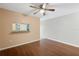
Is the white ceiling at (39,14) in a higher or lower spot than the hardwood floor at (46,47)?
higher

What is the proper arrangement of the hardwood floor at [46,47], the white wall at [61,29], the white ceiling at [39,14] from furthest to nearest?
the white wall at [61,29]
the hardwood floor at [46,47]
the white ceiling at [39,14]

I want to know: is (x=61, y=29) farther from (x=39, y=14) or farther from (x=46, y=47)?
(x=39, y=14)

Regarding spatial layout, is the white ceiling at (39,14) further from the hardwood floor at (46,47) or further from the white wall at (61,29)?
the hardwood floor at (46,47)

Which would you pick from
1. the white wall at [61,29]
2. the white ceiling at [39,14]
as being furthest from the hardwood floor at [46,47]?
the white ceiling at [39,14]

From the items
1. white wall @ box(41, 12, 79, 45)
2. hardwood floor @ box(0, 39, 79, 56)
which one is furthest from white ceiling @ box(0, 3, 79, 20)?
hardwood floor @ box(0, 39, 79, 56)

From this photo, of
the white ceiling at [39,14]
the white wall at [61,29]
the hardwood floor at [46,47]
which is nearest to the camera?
the white ceiling at [39,14]

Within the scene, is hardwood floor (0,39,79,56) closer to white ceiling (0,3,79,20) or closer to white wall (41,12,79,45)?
white wall (41,12,79,45)

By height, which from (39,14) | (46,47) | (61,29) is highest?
(39,14)

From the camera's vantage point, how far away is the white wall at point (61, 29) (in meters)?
2.14

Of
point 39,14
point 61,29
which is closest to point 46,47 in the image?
point 61,29

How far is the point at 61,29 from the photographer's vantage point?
7.29ft

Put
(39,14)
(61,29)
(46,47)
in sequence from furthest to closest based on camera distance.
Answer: (61,29)
(46,47)
(39,14)

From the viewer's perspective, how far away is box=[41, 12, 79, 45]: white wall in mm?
2137

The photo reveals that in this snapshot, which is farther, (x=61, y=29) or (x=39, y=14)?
(x=61, y=29)
